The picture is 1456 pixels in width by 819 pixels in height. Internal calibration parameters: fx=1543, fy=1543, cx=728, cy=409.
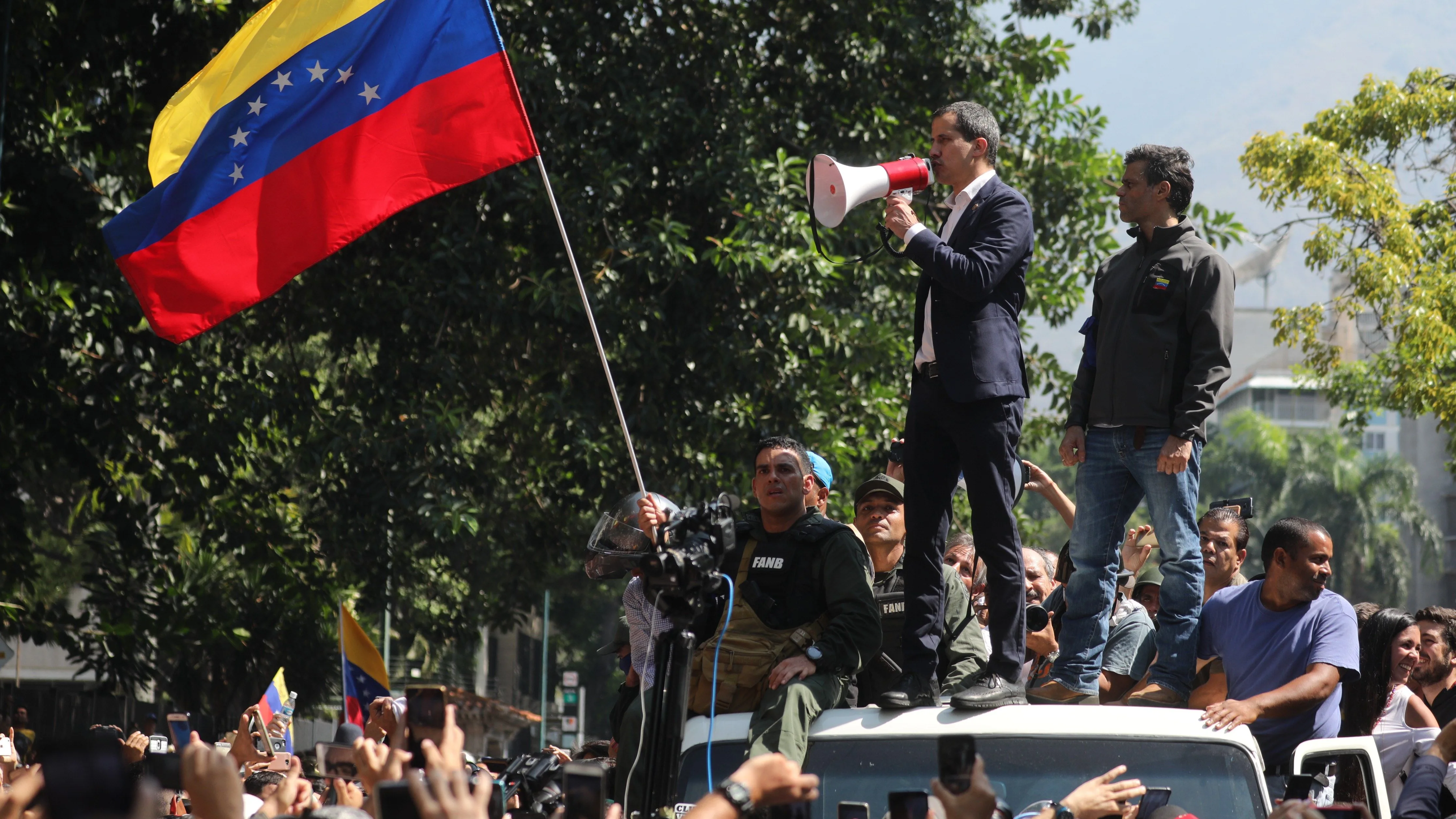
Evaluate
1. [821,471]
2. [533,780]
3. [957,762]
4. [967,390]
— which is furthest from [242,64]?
[957,762]

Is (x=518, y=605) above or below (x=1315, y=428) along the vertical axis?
below

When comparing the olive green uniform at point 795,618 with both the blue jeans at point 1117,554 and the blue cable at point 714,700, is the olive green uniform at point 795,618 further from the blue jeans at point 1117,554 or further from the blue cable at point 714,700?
the blue jeans at point 1117,554

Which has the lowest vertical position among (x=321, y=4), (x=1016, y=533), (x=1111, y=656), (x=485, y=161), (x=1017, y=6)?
(x=1111, y=656)

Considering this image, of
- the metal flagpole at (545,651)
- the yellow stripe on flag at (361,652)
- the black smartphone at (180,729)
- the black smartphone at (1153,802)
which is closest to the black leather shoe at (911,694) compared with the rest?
the black smartphone at (1153,802)

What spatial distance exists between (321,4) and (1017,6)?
872 cm

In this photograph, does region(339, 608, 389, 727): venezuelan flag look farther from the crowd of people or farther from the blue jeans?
the blue jeans

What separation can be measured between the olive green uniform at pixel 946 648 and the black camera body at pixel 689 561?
50.7 inches

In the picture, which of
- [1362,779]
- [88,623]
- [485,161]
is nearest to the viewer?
[1362,779]

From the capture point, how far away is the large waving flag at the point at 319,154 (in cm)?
770

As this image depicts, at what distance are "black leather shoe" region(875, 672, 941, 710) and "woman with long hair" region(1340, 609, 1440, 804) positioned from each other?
1.80 m

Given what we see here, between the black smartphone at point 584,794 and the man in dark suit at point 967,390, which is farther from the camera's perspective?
the man in dark suit at point 967,390

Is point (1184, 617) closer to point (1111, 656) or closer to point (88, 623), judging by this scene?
point (1111, 656)

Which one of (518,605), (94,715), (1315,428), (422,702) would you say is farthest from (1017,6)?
(1315,428)

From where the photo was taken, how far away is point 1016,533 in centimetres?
573
